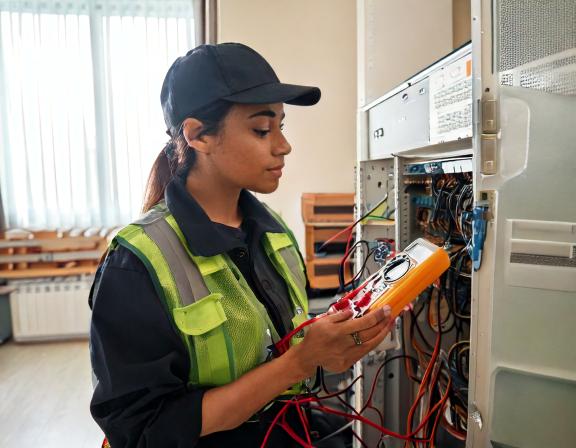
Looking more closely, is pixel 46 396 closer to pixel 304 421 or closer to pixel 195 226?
pixel 304 421

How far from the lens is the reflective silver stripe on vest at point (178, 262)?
0.75 metres

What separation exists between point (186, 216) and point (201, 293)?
17 cm

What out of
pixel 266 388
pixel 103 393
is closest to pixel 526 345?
pixel 266 388

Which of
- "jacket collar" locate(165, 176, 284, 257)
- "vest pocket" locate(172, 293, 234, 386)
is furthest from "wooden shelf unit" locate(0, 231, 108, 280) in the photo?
"vest pocket" locate(172, 293, 234, 386)

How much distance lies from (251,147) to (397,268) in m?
0.40

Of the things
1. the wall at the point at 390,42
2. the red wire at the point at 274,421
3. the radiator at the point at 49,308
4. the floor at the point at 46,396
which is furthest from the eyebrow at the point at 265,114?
the radiator at the point at 49,308

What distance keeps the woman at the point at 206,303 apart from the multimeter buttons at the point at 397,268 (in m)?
0.12

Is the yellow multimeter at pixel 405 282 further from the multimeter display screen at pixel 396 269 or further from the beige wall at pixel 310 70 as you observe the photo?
the beige wall at pixel 310 70

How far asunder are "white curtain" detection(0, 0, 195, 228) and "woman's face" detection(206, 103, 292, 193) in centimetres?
256

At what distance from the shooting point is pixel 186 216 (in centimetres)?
82

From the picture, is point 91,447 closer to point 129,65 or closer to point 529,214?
point 529,214

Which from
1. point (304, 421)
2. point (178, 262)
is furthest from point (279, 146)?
point (304, 421)

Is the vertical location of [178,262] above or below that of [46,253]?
above

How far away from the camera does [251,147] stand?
81 centimetres
